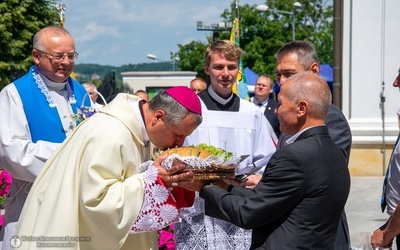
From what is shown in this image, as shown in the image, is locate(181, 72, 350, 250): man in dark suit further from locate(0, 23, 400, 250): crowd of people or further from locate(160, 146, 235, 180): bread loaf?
locate(160, 146, 235, 180): bread loaf

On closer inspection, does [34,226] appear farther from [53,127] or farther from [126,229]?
[53,127]

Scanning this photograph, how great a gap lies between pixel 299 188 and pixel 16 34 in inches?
1483

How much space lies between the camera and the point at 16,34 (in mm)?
39500

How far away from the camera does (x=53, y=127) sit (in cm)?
549

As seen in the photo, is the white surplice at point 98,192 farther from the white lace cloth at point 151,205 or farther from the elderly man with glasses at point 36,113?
the elderly man with glasses at point 36,113

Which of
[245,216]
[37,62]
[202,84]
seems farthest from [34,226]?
[202,84]

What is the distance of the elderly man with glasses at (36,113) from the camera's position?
5.08m

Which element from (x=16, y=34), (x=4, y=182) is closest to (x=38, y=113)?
(x=4, y=182)

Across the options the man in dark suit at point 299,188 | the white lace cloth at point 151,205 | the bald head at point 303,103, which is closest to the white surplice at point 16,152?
the white lace cloth at point 151,205

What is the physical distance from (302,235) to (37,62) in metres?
2.81

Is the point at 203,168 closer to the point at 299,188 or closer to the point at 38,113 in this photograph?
the point at 299,188

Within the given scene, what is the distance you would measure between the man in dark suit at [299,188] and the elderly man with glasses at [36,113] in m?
1.81

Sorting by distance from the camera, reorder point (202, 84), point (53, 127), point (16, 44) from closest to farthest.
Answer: point (53, 127)
point (202, 84)
point (16, 44)

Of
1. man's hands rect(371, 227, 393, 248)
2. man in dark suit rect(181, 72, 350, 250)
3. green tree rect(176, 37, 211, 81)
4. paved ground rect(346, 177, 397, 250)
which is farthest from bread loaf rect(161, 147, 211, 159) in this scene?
green tree rect(176, 37, 211, 81)
